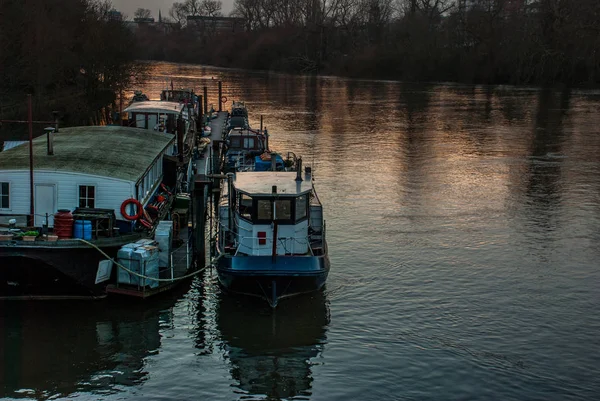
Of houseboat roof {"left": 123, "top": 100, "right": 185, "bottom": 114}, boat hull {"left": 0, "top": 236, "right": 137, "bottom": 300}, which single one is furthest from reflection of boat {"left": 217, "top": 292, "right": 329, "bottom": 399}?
houseboat roof {"left": 123, "top": 100, "right": 185, "bottom": 114}

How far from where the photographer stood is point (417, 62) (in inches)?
5133

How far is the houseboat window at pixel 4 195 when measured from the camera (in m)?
26.9

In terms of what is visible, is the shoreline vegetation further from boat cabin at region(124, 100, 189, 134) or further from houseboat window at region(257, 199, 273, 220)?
houseboat window at region(257, 199, 273, 220)

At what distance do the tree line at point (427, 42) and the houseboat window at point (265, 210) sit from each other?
90.7 metres

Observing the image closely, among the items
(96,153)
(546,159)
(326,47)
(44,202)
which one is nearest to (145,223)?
(44,202)

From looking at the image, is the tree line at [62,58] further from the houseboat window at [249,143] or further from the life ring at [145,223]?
the life ring at [145,223]

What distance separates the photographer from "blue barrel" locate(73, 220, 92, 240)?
25391mm

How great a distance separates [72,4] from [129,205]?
56.1 metres

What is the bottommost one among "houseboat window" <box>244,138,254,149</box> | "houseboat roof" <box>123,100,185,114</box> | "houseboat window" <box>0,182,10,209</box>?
"houseboat window" <box>0,182,10,209</box>

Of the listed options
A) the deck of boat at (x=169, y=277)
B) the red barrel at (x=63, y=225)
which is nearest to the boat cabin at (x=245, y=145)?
the deck of boat at (x=169, y=277)

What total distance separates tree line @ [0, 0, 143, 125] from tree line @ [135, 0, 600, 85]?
5887cm

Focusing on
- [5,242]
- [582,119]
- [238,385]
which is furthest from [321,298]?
[582,119]

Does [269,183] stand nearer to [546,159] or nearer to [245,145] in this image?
[245,145]

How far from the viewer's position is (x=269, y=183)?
92.6ft
